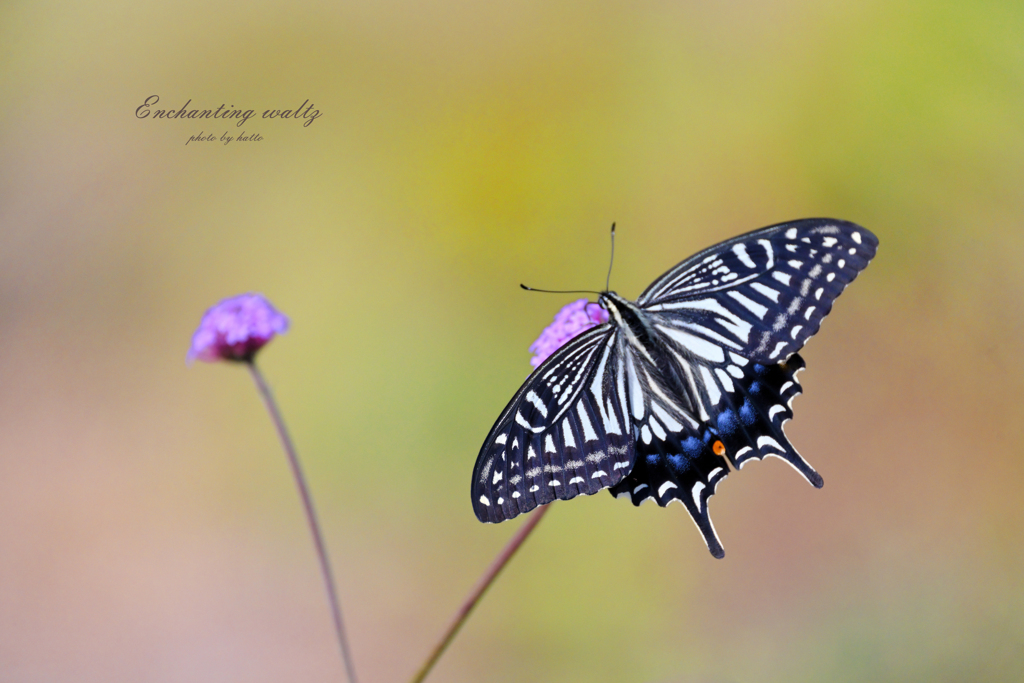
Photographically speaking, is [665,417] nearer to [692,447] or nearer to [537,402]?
[692,447]

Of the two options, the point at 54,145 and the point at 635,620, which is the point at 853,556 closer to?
the point at 635,620

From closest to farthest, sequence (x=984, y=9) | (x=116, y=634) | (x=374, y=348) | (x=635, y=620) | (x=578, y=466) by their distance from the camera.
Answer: (x=578, y=466) < (x=635, y=620) < (x=116, y=634) < (x=984, y=9) < (x=374, y=348)

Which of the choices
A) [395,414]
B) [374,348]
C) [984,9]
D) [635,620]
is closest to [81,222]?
[374,348]

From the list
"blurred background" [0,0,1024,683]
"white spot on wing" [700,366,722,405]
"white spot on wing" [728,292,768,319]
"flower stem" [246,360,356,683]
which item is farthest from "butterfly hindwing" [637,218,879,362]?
"blurred background" [0,0,1024,683]

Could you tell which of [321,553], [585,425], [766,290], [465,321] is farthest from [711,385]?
[465,321]

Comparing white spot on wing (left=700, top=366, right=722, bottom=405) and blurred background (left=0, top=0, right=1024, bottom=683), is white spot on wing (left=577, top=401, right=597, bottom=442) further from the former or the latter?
blurred background (left=0, top=0, right=1024, bottom=683)

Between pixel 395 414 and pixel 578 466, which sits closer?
pixel 578 466
